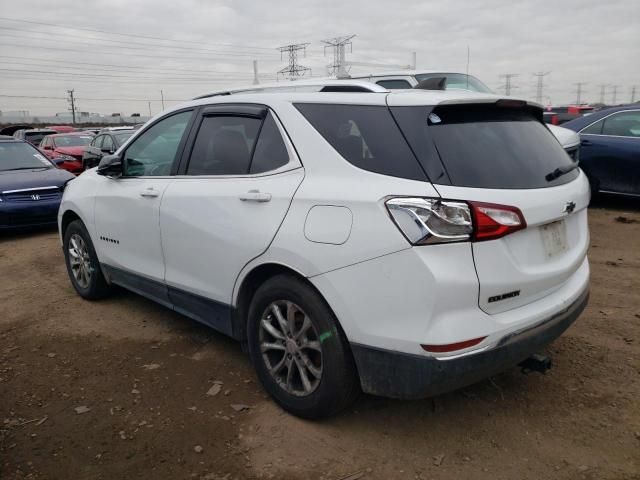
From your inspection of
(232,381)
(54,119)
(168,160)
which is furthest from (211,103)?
(54,119)

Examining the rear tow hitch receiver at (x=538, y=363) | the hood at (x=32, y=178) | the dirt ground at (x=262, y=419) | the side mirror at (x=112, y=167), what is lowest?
the dirt ground at (x=262, y=419)

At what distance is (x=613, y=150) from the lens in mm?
8188

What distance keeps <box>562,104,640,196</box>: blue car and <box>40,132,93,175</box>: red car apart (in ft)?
34.7

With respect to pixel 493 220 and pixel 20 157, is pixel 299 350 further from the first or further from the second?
pixel 20 157

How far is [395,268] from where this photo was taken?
248cm

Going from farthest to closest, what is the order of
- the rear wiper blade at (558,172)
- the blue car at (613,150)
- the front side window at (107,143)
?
the front side window at (107,143)
the blue car at (613,150)
the rear wiper blade at (558,172)

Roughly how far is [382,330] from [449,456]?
76 centimetres

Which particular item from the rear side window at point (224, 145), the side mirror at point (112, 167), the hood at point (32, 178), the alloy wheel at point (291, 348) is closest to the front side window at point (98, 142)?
the hood at point (32, 178)

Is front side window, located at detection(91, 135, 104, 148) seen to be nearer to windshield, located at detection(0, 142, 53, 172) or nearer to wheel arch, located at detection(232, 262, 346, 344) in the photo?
windshield, located at detection(0, 142, 53, 172)

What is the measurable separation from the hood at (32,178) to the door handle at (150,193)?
5.43 m

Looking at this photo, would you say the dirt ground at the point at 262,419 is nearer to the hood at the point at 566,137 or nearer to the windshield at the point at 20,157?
the hood at the point at 566,137

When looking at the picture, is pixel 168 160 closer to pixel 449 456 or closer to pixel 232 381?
pixel 232 381

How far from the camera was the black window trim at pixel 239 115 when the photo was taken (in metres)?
3.09

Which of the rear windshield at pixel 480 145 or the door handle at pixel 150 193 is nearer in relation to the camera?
the rear windshield at pixel 480 145
